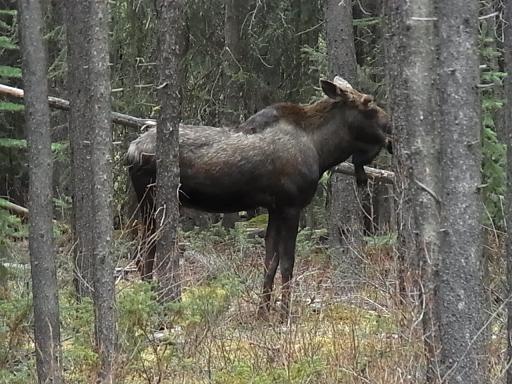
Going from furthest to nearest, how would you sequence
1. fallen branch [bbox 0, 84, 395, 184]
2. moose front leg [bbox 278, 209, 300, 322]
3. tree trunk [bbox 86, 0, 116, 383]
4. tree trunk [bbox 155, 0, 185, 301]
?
fallen branch [bbox 0, 84, 395, 184]
moose front leg [bbox 278, 209, 300, 322]
tree trunk [bbox 155, 0, 185, 301]
tree trunk [bbox 86, 0, 116, 383]

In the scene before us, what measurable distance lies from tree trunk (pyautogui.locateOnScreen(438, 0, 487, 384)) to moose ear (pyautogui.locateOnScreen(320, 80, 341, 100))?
4.52 m

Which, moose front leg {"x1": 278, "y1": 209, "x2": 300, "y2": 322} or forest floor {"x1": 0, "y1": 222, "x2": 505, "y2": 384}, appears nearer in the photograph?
forest floor {"x1": 0, "y1": 222, "x2": 505, "y2": 384}

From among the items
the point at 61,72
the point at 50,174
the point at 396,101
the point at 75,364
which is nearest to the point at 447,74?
the point at 396,101

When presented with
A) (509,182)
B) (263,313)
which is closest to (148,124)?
(263,313)

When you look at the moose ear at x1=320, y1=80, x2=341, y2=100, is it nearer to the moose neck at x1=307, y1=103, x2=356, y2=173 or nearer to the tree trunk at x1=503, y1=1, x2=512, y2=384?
the moose neck at x1=307, y1=103, x2=356, y2=173

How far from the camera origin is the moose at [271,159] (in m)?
10.3

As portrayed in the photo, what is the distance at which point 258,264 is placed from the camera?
12281 mm

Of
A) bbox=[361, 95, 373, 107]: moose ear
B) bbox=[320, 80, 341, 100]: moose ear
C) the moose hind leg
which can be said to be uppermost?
bbox=[320, 80, 341, 100]: moose ear

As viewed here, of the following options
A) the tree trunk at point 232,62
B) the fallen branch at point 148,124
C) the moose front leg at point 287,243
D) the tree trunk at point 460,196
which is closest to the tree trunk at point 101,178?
the tree trunk at point 460,196

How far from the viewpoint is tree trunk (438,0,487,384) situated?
600 centimetres

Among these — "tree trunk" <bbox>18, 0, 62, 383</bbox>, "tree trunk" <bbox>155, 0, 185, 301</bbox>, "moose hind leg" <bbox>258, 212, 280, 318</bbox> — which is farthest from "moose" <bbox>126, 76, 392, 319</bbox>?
"tree trunk" <bbox>18, 0, 62, 383</bbox>

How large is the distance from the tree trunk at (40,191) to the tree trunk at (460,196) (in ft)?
10.1

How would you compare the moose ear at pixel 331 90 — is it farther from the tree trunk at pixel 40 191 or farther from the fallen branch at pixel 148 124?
the tree trunk at pixel 40 191

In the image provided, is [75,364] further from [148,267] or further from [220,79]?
[220,79]
